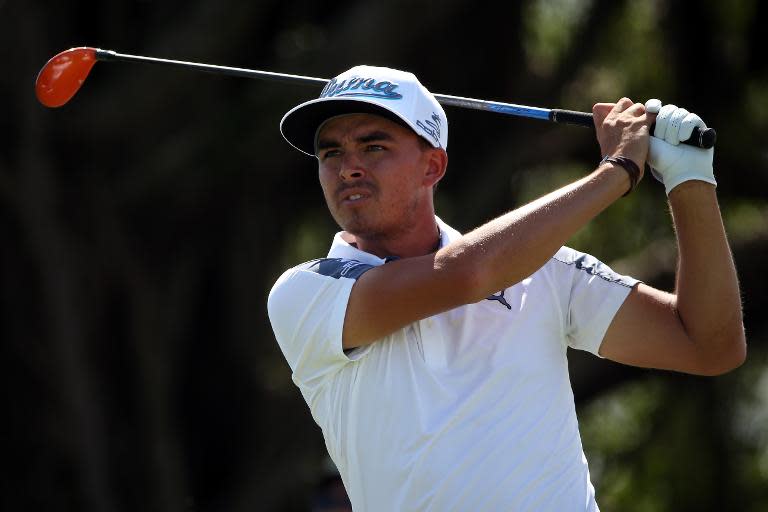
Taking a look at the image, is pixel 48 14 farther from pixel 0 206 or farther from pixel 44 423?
pixel 44 423

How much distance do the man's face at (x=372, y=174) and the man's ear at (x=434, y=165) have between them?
0.09 ft

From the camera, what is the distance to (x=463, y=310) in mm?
3697

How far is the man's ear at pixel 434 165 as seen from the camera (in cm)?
402

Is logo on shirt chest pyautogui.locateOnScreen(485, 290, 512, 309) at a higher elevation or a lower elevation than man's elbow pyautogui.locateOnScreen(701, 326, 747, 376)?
higher

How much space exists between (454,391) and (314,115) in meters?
0.86

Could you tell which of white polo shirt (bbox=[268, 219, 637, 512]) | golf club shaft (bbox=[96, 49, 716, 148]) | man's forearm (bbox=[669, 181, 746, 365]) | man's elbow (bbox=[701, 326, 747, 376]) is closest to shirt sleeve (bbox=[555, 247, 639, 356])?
white polo shirt (bbox=[268, 219, 637, 512])

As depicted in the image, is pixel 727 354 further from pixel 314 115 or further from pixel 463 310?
pixel 314 115

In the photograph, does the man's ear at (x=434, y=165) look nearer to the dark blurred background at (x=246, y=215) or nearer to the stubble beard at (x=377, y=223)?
the stubble beard at (x=377, y=223)

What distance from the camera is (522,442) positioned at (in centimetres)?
354

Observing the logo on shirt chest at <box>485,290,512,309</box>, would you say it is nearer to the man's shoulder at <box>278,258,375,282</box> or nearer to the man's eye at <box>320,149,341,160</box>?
the man's shoulder at <box>278,258,375,282</box>

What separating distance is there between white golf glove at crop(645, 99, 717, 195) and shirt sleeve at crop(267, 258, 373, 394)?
73 cm

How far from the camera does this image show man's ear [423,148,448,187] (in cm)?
402

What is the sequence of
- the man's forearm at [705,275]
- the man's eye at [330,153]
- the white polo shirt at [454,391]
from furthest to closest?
1. the man's eye at [330,153]
2. the man's forearm at [705,275]
3. the white polo shirt at [454,391]

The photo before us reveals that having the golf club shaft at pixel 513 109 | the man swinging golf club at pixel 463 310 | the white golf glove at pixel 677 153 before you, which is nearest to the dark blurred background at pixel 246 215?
the golf club shaft at pixel 513 109
